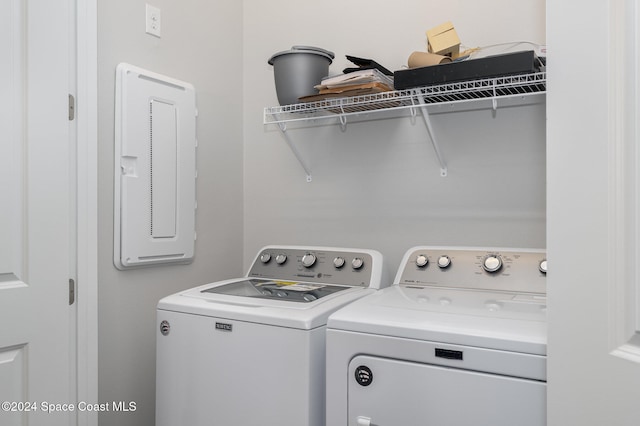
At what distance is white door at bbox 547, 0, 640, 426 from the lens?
0.70 meters

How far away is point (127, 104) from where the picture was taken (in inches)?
69.6

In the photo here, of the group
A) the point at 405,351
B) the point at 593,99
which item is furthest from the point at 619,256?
the point at 405,351

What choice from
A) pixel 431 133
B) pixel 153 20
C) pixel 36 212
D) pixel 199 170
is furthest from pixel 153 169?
pixel 431 133

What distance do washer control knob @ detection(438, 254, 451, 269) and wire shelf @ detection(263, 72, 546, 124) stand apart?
0.55m

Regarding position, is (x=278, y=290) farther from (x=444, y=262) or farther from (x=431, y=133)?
(x=431, y=133)

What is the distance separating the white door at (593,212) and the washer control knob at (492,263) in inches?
29.6

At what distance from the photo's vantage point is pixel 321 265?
75.8 inches

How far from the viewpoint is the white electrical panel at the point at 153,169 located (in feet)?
5.76

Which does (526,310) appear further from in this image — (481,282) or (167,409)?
(167,409)

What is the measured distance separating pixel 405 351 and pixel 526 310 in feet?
1.23

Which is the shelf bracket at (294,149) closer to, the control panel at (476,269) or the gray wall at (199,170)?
the gray wall at (199,170)

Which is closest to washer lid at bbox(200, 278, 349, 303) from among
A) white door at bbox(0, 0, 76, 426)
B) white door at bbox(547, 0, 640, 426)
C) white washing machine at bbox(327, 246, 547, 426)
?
white washing machine at bbox(327, 246, 547, 426)

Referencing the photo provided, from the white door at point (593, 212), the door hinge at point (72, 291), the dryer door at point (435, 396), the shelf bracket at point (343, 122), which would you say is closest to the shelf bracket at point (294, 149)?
the shelf bracket at point (343, 122)

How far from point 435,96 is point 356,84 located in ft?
0.94
